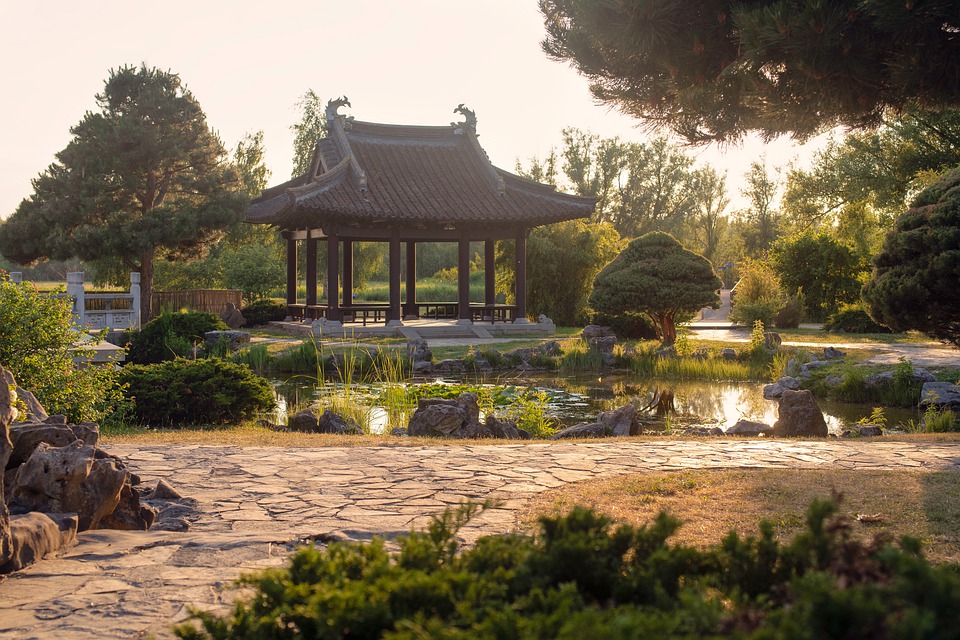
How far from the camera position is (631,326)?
20.5 m

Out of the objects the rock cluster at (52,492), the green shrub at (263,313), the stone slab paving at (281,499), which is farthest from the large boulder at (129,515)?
the green shrub at (263,313)

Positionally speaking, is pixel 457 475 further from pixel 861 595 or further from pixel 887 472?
pixel 861 595

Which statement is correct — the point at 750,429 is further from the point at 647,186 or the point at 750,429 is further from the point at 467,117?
the point at 647,186

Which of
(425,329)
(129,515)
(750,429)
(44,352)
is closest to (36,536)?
(129,515)

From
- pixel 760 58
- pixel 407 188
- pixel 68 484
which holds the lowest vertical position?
pixel 68 484

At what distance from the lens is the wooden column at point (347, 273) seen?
21016mm

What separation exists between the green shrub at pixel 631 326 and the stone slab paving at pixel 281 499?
12.9m

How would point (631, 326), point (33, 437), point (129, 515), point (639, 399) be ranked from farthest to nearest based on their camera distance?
1. point (631, 326)
2. point (639, 399)
3. point (33, 437)
4. point (129, 515)

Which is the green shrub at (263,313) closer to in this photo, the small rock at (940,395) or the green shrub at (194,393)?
the green shrub at (194,393)

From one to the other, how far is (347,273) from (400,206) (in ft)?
7.23

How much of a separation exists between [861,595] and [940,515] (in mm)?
3642

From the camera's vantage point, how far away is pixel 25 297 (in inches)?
302

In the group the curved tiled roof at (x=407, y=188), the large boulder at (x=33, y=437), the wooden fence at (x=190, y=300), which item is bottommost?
the large boulder at (x=33, y=437)

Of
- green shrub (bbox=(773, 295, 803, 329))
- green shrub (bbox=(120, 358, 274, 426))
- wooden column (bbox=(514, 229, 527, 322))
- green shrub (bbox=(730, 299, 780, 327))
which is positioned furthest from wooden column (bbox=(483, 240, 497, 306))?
green shrub (bbox=(120, 358, 274, 426))
